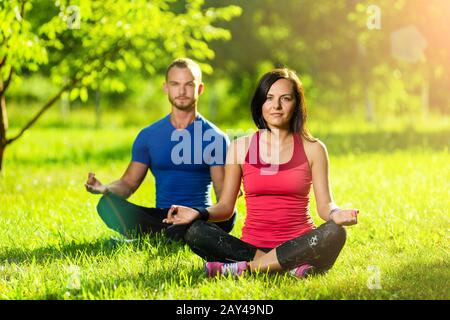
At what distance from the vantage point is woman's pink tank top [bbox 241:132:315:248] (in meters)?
5.19

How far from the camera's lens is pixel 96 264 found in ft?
17.8

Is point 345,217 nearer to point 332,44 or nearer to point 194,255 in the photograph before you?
point 194,255

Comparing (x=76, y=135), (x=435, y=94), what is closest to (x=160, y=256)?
(x=76, y=135)

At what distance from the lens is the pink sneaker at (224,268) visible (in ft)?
16.3

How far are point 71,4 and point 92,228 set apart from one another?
3.21 m

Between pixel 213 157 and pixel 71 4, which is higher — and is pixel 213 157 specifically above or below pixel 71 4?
below

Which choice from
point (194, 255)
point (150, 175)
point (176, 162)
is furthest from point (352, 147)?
point (194, 255)

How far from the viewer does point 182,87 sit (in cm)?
622

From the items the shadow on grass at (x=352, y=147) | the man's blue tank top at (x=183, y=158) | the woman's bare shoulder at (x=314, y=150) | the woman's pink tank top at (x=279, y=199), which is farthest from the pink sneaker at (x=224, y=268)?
the shadow on grass at (x=352, y=147)

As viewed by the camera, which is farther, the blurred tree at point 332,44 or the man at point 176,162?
the blurred tree at point 332,44

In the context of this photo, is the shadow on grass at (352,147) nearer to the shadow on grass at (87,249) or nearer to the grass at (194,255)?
the grass at (194,255)

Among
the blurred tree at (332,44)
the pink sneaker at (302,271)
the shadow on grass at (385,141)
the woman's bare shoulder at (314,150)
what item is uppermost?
the blurred tree at (332,44)

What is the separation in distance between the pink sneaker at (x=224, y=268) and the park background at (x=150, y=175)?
93 millimetres
